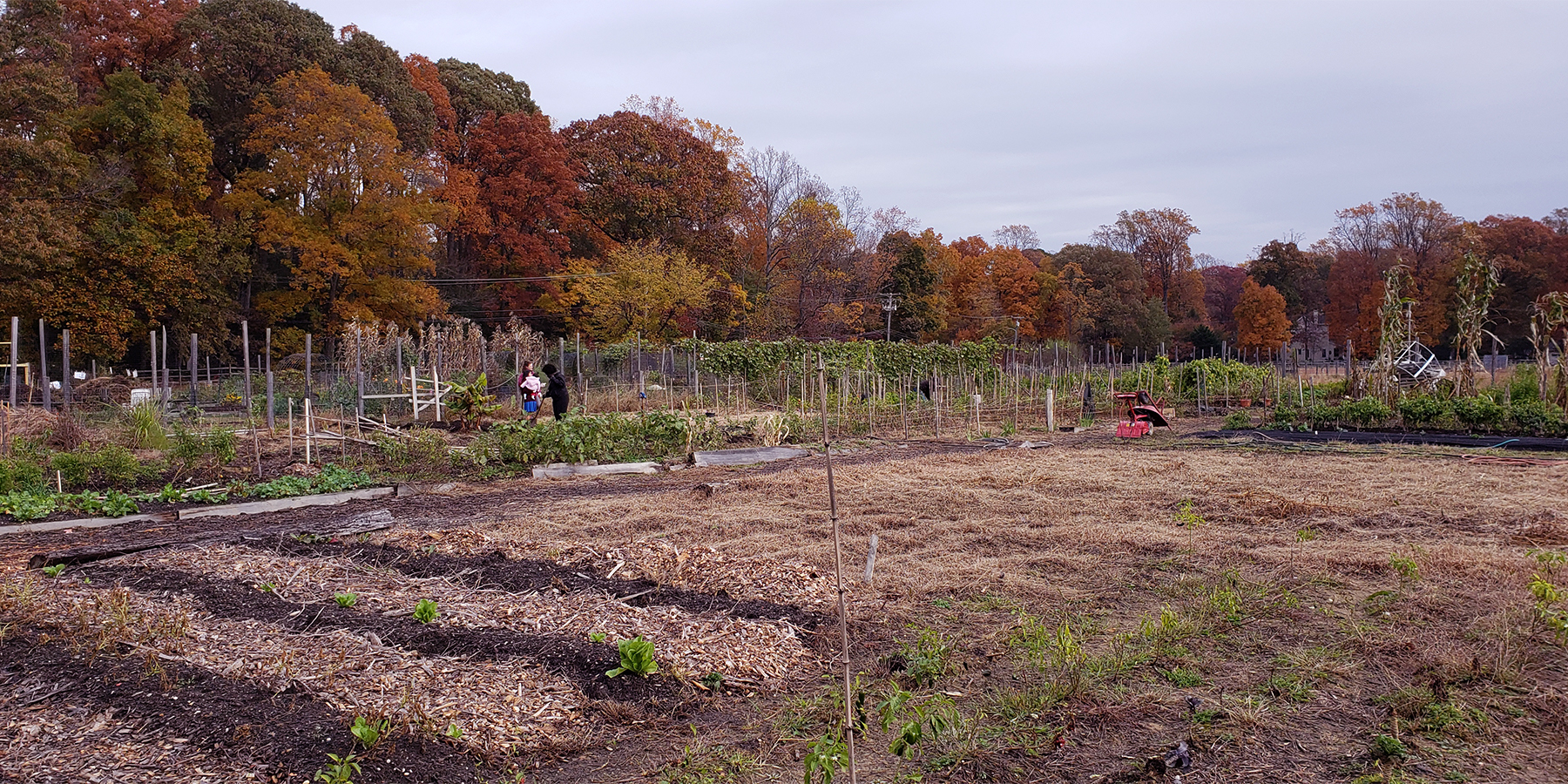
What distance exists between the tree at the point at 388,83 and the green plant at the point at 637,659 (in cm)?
3277

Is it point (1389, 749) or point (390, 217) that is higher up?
point (390, 217)

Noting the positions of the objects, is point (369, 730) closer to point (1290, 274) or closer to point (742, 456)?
point (742, 456)

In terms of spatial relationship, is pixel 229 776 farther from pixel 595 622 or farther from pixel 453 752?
pixel 595 622

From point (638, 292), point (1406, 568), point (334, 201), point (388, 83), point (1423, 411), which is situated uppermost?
point (388, 83)

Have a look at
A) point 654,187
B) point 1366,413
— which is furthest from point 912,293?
point 1366,413

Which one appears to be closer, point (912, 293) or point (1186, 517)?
point (1186, 517)

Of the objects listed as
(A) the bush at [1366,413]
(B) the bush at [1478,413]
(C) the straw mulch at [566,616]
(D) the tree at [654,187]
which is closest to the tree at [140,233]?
(D) the tree at [654,187]

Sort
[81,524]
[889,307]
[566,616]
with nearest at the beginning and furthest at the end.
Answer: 1. [566,616]
2. [81,524]
3. [889,307]

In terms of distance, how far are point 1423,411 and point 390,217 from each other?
28.1m

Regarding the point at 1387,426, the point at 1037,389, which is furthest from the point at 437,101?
the point at 1387,426

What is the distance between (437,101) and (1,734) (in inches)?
1500

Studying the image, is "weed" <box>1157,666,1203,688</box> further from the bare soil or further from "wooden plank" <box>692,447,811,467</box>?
"wooden plank" <box>692,447,811,467</box>

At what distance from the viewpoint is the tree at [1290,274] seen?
57.6 m

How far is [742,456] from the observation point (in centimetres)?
1316
